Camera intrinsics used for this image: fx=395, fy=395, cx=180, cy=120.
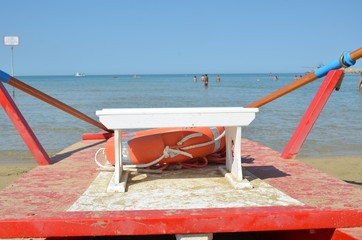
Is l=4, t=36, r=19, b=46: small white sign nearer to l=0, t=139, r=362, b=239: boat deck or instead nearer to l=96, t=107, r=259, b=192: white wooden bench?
l=0, t=139, r=362, b=239: boat deck

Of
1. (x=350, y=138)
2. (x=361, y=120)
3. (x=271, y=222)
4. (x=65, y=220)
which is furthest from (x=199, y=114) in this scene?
(x=361, y=120)

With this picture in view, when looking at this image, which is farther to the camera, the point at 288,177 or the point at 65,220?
the point at 288,177

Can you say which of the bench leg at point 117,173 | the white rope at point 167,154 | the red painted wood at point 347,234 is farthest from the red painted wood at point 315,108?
the bench leg at point 117,173

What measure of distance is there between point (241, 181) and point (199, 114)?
60cm

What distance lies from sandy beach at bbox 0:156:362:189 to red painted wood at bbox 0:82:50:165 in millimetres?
1678

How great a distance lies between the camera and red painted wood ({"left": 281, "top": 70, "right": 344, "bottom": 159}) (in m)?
3.80

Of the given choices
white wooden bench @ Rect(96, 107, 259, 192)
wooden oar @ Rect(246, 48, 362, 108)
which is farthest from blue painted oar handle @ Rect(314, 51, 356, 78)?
white wooden bench @ Rect(96, 107, 259, 192)

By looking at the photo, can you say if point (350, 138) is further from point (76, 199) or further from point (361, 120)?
point (76, 199)

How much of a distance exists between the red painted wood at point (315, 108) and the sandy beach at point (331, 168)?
6.24 ft

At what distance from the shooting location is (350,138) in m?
9.21

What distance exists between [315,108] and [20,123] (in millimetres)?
2936

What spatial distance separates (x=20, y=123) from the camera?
13.0 feet

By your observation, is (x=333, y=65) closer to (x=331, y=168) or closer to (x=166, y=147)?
(x=166, y=147)

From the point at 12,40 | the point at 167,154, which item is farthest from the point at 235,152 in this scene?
the point at 12,40
